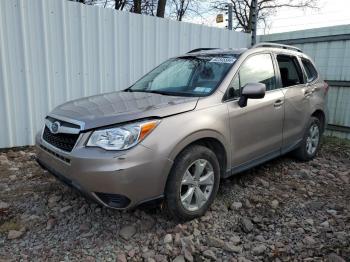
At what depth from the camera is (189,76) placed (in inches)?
144

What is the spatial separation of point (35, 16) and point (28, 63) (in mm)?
750

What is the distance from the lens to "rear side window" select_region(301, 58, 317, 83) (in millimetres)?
4762

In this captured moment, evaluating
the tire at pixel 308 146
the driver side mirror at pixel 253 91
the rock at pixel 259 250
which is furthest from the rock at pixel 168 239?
the tire at pixel 308 146

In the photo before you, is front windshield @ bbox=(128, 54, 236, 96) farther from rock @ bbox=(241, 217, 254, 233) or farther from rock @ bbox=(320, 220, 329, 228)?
rock @ bbox=(320, 220, 329, 228)

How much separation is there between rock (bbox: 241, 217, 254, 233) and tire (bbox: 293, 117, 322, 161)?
203cm

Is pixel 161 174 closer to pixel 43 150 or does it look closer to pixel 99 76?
pixel 43 150

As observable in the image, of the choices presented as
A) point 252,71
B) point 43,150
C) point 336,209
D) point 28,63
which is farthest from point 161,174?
point 28,63

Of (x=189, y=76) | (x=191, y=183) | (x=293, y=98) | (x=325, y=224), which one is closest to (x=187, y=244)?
(x=191, y=183)

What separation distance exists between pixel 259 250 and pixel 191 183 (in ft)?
2.69

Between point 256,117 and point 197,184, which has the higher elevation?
point 256,117

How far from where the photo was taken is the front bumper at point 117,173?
2.48m

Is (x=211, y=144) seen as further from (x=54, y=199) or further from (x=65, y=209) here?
(x=54, y=199)

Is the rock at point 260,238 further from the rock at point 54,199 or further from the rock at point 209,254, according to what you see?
the rock at point 54,199

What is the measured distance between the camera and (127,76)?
20.4 feet
